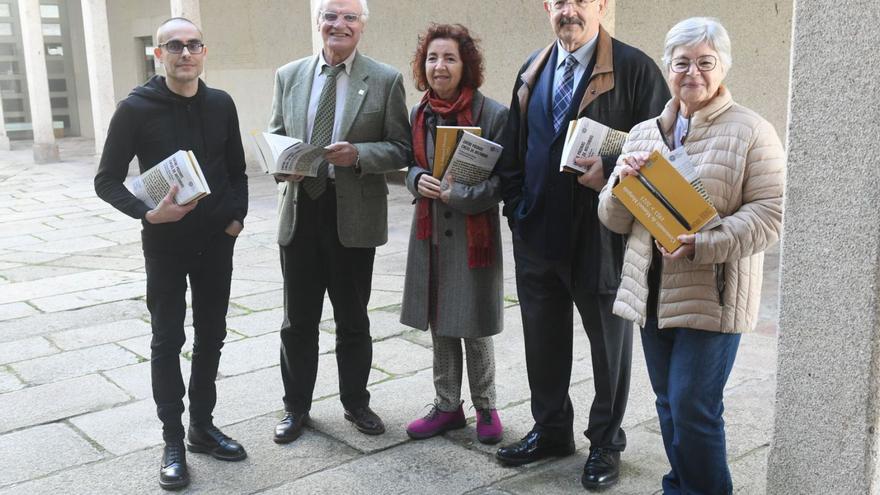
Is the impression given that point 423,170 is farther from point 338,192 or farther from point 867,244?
point 867,244

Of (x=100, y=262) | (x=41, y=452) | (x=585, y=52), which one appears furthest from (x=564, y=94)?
(x=100, y=262)

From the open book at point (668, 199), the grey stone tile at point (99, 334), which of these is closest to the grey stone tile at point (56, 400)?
the grey stone tile at point (99, 334)

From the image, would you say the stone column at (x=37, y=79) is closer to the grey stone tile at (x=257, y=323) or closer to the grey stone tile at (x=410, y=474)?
the grey stone tile at (x=257, y=323)

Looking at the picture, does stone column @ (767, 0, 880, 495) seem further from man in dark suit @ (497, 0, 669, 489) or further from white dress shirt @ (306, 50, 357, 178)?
white dress shirt @ (306, 50, 357, 178)

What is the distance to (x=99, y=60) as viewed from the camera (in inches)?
567

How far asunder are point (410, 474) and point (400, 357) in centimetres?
156

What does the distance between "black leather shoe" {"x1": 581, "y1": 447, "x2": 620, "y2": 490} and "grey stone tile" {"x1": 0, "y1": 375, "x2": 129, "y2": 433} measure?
2437 millimetres

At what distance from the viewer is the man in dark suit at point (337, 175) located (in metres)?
3.74

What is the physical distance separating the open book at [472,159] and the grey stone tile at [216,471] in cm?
126

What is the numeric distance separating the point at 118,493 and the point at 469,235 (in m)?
1.70

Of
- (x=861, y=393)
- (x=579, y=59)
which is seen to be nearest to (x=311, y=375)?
(x=579, y=59)

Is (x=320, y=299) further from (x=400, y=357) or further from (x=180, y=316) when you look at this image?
(x=400, y=357)

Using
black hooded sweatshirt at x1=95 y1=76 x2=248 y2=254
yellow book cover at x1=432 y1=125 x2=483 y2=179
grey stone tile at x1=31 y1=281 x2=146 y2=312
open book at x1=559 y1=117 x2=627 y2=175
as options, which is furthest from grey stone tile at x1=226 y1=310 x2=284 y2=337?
open book at x1=559 y1=117 x2=627 y2=175

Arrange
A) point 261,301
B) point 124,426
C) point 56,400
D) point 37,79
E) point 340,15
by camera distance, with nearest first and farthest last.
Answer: point 340,15 < point 124,426 < point 56,400 < point 261,301 < point 37,79
